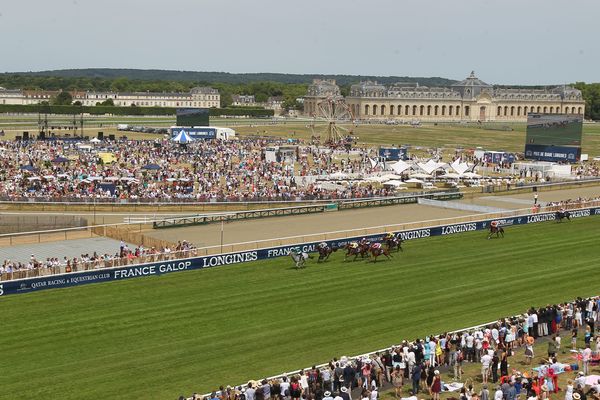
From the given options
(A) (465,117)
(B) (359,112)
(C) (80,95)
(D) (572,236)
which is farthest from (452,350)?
(C) (80,95)

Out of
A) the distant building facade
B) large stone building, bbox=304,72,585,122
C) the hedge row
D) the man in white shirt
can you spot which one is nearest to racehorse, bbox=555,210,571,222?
the man in white shirt

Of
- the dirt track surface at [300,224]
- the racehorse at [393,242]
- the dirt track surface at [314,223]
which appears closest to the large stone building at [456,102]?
the dirt track surface at [314,223]

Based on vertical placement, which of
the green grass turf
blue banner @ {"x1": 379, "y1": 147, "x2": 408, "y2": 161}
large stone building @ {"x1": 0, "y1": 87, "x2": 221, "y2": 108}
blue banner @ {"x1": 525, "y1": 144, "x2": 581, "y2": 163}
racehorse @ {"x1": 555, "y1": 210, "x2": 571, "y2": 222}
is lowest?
the green grass turf

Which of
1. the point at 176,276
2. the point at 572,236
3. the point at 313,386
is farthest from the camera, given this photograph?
the point at 572,236

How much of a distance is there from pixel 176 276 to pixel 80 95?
182883 mm

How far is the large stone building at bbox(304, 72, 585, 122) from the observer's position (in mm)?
167000

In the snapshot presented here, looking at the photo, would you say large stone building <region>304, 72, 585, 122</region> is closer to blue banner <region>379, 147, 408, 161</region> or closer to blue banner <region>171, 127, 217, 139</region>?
blue banner <region>171, 127, 217, 139</region>

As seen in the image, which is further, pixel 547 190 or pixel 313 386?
pixel 547 190

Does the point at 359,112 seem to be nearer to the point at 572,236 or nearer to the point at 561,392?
the point at 572,236

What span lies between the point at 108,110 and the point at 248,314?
138 meters

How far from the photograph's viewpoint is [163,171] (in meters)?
53.2

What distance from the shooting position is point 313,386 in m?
15.1

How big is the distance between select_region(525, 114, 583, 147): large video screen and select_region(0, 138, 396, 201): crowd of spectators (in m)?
14.5

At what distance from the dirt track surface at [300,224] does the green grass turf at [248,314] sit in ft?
15.5
